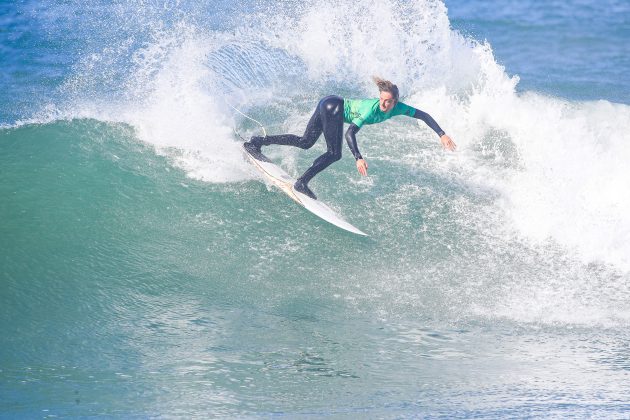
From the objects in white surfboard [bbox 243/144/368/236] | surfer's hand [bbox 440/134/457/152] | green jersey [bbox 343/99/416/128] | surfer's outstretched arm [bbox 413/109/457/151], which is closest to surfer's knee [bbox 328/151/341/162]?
green jersey [bbox 343/99/416/128]

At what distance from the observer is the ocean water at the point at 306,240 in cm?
585

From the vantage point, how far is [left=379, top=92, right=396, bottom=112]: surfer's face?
313 inches

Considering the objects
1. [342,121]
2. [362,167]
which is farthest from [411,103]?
[362,167]

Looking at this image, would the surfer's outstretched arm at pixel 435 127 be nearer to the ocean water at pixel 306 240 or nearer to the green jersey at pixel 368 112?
the green jersey at pixel 368 112

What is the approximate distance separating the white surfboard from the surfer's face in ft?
4.59

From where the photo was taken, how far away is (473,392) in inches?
224

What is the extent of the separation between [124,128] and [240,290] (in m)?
4.15

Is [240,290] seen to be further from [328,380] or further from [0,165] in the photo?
[0,165]

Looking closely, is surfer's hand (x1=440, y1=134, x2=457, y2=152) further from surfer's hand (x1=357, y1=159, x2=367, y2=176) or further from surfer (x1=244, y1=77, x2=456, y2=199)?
surfer's hand (x1=357, y1=159, x2=367, y2=176)

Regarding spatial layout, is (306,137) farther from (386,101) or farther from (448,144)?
(448,144)

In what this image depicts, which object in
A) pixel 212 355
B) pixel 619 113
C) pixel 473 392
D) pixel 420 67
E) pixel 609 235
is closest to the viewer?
pixel 473 392

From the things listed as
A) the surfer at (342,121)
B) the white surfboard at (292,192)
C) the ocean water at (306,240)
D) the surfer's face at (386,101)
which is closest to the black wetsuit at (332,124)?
the surfer at (342,121)

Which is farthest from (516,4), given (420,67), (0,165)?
(0,165)

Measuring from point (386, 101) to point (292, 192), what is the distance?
1.70m
